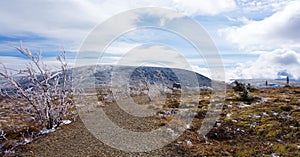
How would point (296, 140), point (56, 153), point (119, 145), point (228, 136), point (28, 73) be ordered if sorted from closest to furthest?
point (56, 153) → point (119, 145) → point (296, 140) → point (228, 136) → point (28, 73)

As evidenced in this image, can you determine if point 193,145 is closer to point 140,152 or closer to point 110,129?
point 140,152

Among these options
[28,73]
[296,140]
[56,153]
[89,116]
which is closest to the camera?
[56,153]

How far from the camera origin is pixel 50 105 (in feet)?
67.0

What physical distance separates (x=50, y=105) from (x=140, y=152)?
10636mm

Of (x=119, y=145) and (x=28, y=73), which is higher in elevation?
(x=28, y=73)

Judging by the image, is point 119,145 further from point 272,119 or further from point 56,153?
point 272,119

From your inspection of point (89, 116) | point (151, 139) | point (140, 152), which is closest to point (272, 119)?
point (151, 139)

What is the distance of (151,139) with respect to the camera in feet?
54.7

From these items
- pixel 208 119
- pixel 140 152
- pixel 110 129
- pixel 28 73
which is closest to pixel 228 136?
Result: pixel 208 119

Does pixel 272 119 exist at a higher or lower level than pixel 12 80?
lower

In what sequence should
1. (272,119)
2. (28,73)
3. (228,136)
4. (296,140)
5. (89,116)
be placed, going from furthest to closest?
(89,116)
(272,119)
(28,73)
(228,136)
(296,140)

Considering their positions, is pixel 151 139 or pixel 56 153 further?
pixel 151 139

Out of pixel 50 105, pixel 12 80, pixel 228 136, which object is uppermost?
pixel 12 80

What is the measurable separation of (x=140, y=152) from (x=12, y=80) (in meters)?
12.7
